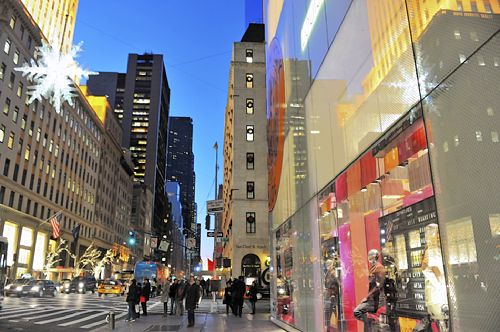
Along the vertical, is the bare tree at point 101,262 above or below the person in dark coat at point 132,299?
above

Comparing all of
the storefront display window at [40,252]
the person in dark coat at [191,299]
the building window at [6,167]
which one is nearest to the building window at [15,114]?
the building window at [6,167]

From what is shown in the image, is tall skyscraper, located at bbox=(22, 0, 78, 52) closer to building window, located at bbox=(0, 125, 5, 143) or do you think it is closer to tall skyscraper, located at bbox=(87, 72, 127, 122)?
building window, located at bbox=(0, 125, 5, 143)

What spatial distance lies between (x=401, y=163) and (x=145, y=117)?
602 ft

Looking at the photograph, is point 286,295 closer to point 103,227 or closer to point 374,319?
point 374,319

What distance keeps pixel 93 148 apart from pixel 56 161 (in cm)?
2010

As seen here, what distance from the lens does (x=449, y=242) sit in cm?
487

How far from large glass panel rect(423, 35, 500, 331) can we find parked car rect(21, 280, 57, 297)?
37.9m

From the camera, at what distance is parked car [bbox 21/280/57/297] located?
3484 cm

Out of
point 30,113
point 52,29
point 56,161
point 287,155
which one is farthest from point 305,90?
point 52,29

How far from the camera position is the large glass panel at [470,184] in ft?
13.7

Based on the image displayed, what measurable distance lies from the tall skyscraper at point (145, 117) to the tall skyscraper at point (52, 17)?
89.9 meters

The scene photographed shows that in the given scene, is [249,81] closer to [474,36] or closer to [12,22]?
[12,22]

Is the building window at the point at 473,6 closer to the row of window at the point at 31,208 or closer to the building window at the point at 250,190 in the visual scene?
the building window at the point at 250,190

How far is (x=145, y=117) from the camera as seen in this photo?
597 ft
